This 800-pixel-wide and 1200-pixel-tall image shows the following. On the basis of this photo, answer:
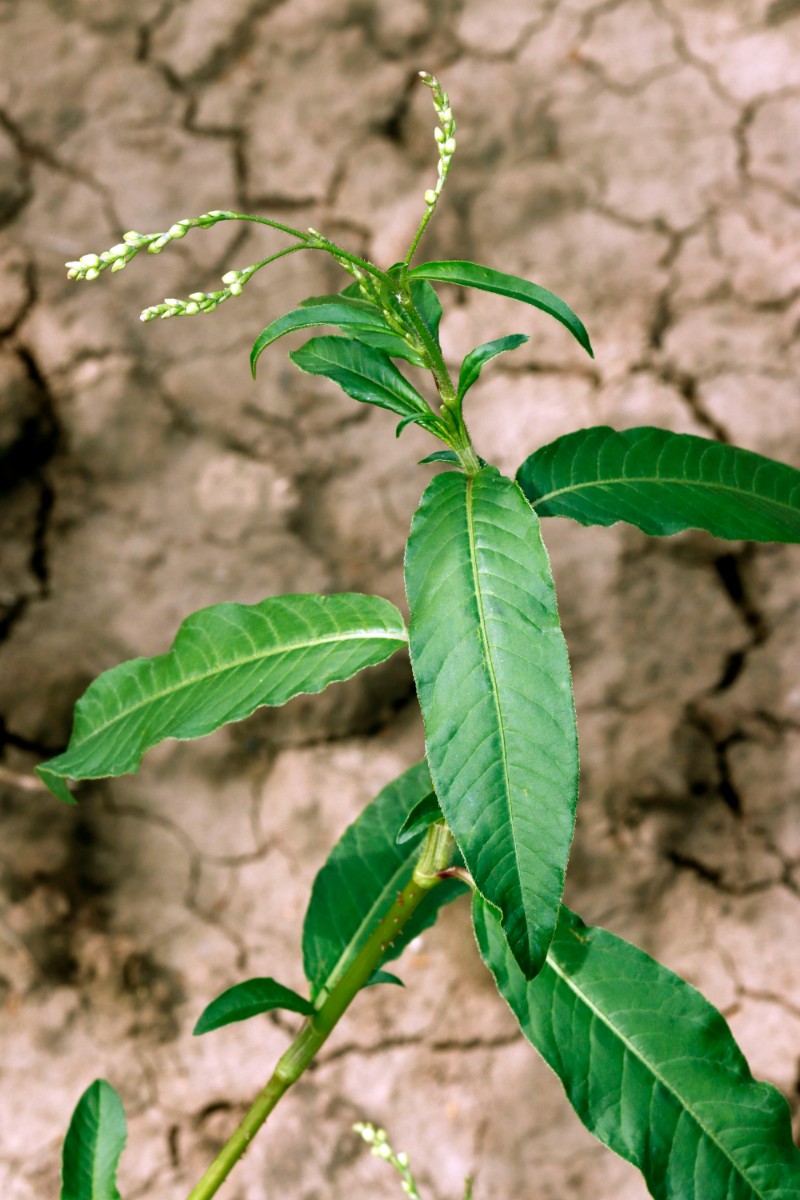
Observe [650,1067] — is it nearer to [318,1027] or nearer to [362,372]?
[318,1027]

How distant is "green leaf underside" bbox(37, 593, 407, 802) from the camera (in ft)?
4.13

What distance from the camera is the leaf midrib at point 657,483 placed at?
129 cm

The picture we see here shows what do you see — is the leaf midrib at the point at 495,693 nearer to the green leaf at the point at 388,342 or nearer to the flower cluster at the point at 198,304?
the green leaf at the point at 388,342

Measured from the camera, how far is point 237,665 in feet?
4.32

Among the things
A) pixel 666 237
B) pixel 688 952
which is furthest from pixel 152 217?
pixel 688 952

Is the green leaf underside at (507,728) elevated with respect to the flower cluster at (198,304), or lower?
lower

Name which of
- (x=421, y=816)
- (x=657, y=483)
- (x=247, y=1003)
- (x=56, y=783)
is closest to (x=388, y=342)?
(x=657, y=483)

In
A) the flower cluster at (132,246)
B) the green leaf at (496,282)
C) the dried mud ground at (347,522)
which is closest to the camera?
the flower cluster at (132,246)

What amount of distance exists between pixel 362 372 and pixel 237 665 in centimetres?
40

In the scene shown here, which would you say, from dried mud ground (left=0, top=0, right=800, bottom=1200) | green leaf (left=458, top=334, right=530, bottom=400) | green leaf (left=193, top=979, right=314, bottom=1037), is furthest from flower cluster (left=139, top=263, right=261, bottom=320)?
dried mud ground (left=0, top=0, right=800, bottom=1200)

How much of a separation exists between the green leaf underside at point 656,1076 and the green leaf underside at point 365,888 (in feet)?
1.00

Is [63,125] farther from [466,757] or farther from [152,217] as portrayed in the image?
[466,757]

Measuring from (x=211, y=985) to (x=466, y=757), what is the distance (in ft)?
5.31

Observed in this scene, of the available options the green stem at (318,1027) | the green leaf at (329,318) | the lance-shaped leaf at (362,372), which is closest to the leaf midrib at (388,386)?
the lance-shaped leaf at (362,372)
